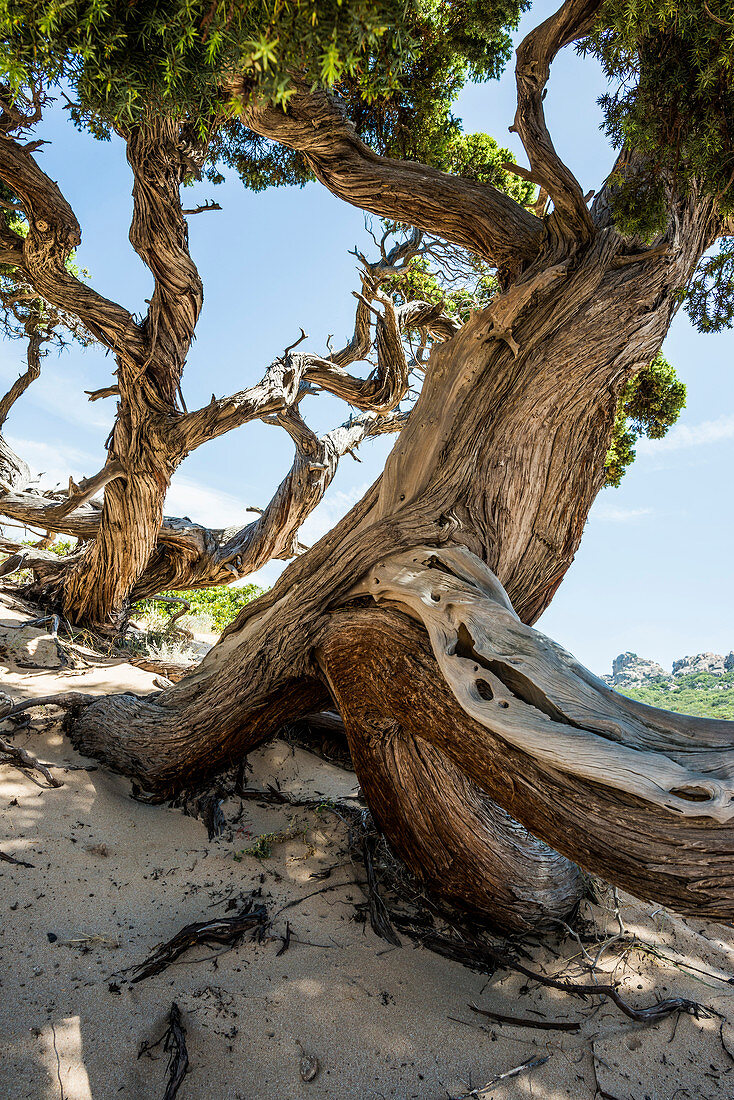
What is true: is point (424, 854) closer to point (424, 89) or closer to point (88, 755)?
point (88, 755)

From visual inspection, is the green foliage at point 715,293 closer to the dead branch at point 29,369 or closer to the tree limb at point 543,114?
the tree limb at point 543,114

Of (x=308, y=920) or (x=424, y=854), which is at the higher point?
(x=424, y=854)

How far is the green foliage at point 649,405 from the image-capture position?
5.77 m

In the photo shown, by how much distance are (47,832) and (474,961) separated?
6.54ft

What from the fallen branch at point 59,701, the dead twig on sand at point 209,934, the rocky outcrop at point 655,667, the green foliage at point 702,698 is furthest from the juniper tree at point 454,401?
the rocky outcrop at point 655,667

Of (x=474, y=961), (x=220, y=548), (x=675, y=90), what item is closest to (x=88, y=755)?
(x=474, y=961)

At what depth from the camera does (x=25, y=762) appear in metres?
3.25

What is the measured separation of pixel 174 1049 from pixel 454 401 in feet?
10.2

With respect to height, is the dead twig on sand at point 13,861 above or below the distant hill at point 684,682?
below

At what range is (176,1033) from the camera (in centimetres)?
191

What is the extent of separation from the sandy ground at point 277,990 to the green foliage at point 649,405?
4.30 meters

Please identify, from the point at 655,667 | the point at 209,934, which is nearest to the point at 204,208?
the point at 209,934

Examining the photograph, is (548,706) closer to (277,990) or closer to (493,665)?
(493,665)

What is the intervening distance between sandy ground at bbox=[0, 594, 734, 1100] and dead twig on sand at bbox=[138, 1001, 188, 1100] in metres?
0.03
